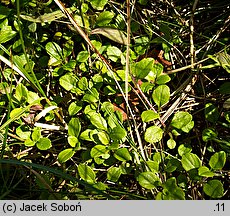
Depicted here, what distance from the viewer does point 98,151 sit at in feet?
4.39

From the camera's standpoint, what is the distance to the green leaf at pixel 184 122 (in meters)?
1.39

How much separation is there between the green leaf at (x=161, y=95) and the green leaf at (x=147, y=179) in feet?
0.84

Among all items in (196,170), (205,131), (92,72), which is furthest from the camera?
(92,72)

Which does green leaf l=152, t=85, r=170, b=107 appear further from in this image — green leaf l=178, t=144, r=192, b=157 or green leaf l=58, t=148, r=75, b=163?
green leaf l=58, t=148, r=75, b=163

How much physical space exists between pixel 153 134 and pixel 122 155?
0.13m

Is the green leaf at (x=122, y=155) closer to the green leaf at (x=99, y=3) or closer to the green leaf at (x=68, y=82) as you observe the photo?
the green leaf at (x=68, y=82)

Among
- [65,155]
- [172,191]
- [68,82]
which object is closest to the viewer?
[172,191]

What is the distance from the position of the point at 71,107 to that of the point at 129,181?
31 centimetres

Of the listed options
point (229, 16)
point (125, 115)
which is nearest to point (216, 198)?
point (125, 115)

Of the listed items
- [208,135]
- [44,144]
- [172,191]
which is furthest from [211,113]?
[44,144]

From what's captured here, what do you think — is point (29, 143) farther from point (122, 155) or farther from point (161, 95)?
point (161, 95)

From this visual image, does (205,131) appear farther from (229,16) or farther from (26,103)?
(26,103)

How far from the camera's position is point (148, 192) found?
4.35 ft

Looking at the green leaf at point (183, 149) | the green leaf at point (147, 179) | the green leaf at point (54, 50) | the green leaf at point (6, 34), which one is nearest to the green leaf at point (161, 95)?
the green leaf at point (183, 149)
